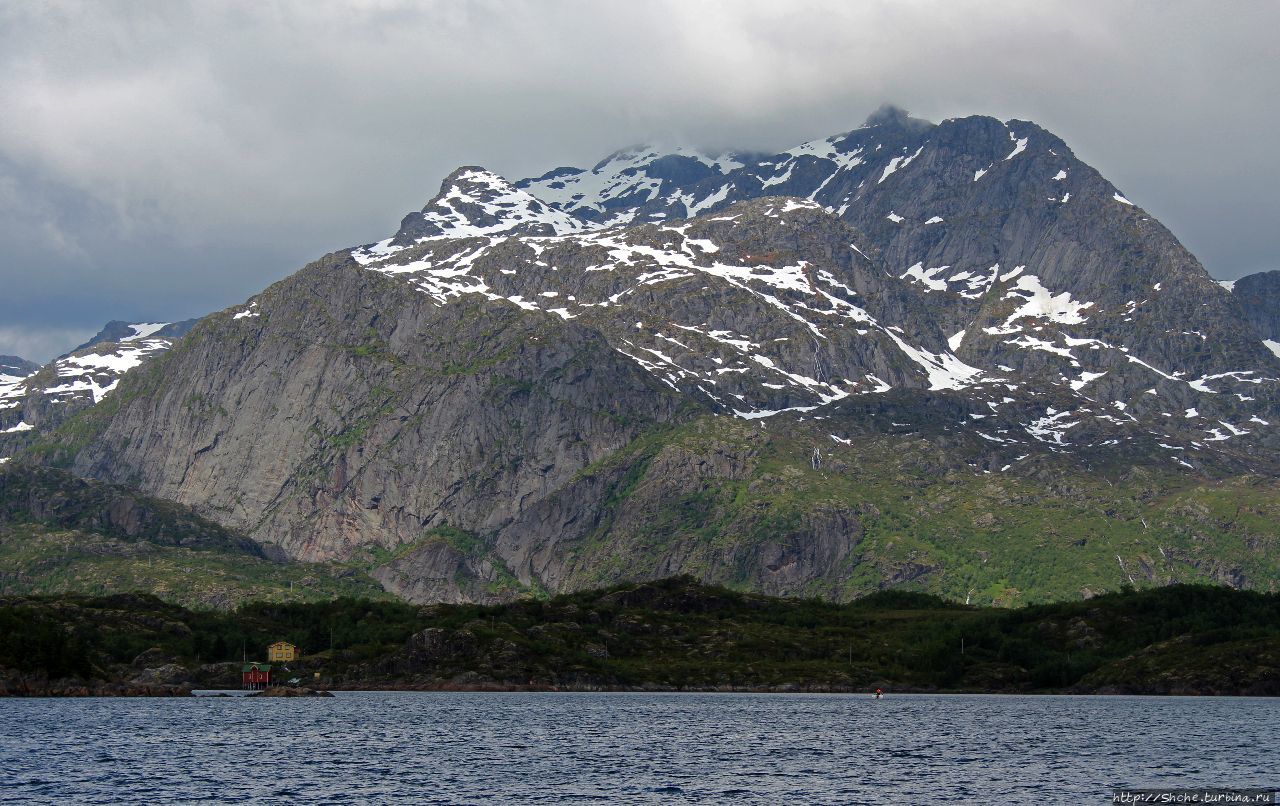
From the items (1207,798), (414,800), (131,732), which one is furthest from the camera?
(131,732)

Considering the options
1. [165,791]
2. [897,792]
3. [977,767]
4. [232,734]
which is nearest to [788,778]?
[897,792]

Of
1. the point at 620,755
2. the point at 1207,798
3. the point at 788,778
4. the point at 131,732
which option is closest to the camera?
the point at 1207,798

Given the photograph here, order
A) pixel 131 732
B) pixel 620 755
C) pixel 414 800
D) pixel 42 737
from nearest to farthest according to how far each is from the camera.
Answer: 1. pixel 414 800
2. pixel 620 755
3. pixel 42 737
4. pixel 131 732

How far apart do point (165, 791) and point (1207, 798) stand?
292ft

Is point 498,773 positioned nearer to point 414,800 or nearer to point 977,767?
point 414,800

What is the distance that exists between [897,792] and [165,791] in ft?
216

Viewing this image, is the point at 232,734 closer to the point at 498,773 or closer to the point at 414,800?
the point at 498,773

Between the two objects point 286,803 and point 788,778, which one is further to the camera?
point 788,778

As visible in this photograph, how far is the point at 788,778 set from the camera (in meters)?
147

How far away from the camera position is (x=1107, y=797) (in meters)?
129

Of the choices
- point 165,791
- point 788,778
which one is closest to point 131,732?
point 165,791

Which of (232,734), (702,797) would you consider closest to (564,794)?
(702,797)

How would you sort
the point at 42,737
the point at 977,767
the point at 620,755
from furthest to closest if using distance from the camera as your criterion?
1. the point at 42,737
2. the point at 620,755
3. the point at 977,767

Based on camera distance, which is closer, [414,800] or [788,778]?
[414,800]
